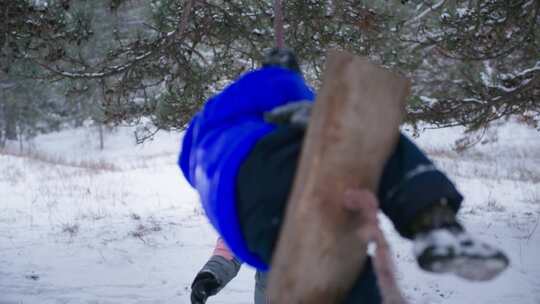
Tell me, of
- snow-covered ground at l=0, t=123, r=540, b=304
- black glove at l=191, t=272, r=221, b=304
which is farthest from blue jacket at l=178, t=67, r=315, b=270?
snow-covered ground at l=0, t=123, r=540, b=304

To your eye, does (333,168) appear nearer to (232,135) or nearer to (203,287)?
(232,135)

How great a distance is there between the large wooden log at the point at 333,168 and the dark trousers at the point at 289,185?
4 centimetres

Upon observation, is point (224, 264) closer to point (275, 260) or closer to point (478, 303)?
point (275, 260)

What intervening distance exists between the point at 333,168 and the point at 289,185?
11cm

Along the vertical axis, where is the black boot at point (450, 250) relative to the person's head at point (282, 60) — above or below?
below

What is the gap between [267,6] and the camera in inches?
182

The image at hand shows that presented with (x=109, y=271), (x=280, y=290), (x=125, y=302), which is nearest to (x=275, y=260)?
(x=280, y=290)

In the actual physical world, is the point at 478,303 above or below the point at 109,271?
above

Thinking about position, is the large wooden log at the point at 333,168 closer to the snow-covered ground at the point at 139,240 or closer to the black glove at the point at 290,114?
the black glove at the point at 290,114

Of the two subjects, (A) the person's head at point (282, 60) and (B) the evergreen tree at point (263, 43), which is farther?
(B) the evergreen tree at point (263, 43)

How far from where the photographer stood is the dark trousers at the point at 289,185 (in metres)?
0.84

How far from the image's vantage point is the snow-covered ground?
4387mm

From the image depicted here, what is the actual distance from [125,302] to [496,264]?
3991mm

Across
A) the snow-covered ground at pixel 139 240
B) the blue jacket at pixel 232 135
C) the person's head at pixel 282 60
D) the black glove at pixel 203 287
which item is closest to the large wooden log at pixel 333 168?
the blue jacket at pixel 232 135
